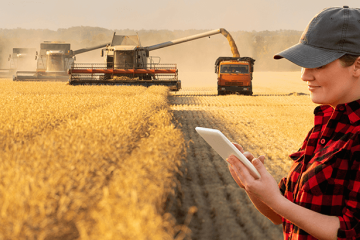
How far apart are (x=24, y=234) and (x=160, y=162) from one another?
4.82ft

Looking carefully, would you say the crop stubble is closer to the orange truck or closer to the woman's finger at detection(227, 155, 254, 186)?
the woman's finger at detection(227, 155, 254, 186)

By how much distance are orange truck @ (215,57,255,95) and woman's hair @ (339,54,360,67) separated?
64.8 ft

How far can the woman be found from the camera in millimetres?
1192

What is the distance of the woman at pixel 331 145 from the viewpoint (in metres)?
1.19

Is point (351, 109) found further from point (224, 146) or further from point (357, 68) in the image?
point (224, 146)

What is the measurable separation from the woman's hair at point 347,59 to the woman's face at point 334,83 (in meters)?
0.01

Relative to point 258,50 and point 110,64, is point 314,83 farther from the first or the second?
point 258,50

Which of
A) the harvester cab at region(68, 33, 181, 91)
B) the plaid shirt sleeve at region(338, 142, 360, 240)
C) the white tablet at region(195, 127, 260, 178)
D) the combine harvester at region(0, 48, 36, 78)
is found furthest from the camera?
the combine harvester at region(0, 48, 36, 78)

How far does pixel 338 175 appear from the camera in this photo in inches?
47.8

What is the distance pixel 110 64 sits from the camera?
22.8 metres

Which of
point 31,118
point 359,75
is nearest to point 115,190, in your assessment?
point 359,75

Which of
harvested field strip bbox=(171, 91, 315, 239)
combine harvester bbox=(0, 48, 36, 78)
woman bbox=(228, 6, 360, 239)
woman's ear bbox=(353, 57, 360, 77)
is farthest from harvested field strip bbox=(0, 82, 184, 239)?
combine harvester bbox=(0, 48, 36, 78)

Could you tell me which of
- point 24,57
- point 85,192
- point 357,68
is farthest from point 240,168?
point 24,57

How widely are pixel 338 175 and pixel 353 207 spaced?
0.11 metres
